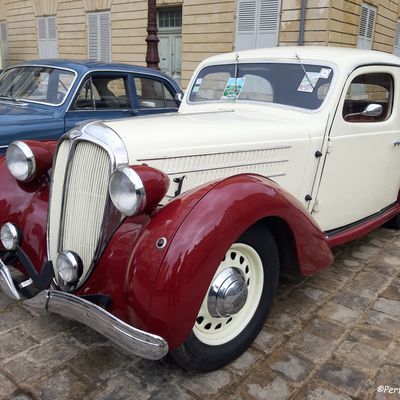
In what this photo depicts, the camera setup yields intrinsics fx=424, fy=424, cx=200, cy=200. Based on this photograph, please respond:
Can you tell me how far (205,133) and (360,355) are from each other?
1.52 meters

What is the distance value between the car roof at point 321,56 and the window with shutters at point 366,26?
30.5ft

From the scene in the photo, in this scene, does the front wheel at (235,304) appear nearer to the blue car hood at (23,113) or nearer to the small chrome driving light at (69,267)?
the small chrome driving light at (69,267)

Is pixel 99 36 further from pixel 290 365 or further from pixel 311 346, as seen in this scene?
pixel 290 365

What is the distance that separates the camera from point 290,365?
2.26 meters

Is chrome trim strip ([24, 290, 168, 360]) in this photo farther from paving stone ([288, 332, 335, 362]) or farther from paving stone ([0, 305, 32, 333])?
paving stone ([288, 332, 335, 362])

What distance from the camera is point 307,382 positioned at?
2.14 metres

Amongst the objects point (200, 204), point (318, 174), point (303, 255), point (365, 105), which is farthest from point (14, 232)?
point (365, 105)

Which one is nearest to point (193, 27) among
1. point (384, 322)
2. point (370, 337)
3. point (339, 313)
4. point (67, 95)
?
point (67, 95)

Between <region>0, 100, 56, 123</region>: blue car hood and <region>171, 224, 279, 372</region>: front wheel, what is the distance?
121 inches

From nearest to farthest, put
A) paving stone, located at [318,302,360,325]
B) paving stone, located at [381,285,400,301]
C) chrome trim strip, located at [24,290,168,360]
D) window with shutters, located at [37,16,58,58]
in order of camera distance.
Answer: chrome trim strip, located at [24,290,168,360] → paving stone, located at [318,302,360,325] → paving stone, located at [381,285,400,301] → window with shutters, located at [37,16,58,58]

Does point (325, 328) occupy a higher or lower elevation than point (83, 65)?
lower

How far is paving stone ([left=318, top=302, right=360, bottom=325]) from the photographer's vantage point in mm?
2713

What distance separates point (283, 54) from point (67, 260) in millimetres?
2297

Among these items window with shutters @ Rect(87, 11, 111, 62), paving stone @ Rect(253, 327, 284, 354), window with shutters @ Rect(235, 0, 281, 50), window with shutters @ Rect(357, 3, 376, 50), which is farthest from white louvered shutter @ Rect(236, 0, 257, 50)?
paving stone @ Rect(253, 327, 284, 354)
